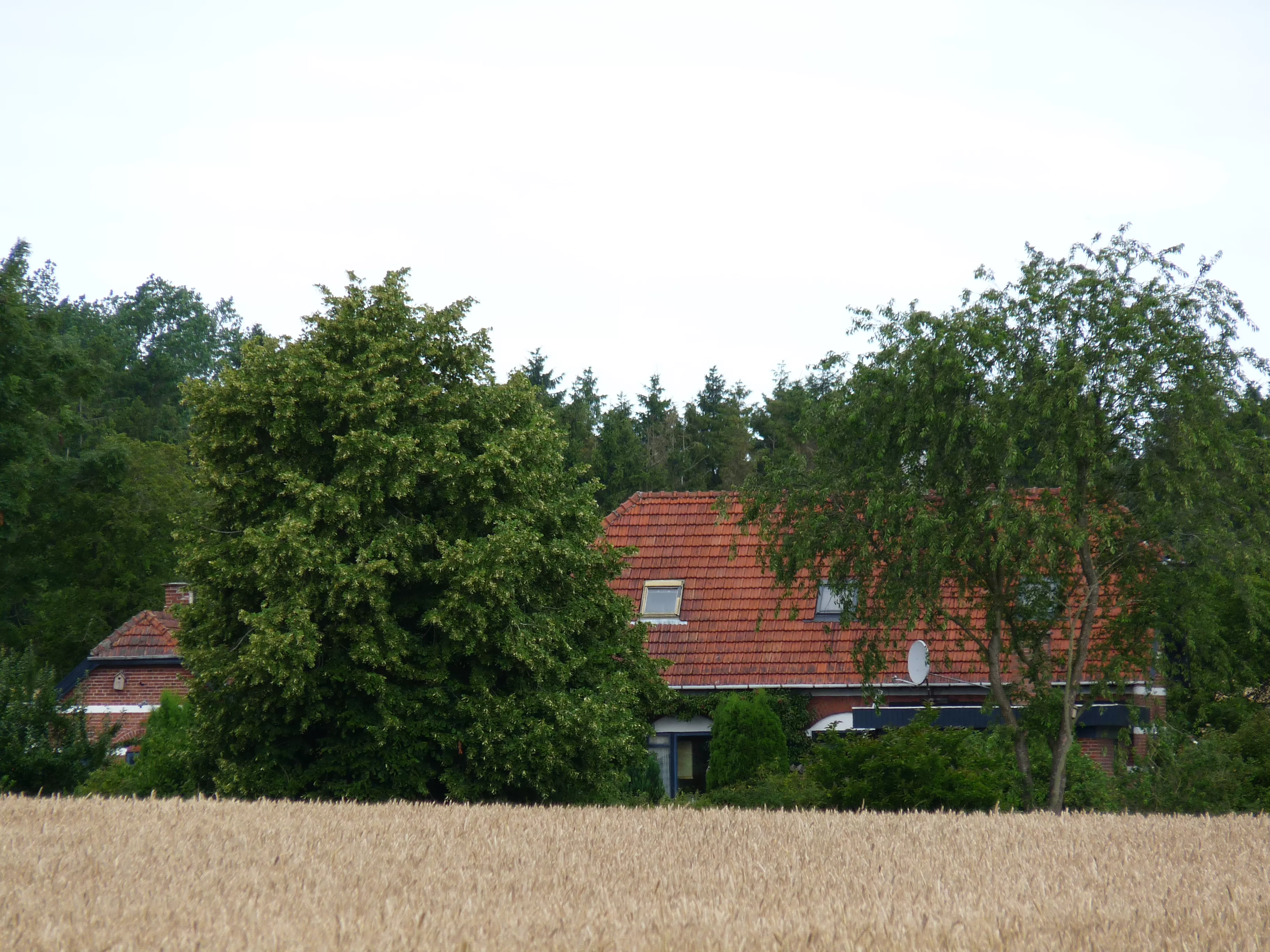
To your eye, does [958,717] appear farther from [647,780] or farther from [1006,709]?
[647,780]

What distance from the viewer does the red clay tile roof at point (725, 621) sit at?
26.1 meters

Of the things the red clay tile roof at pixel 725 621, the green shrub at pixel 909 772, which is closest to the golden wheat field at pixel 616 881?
the green shrub at pixel 909 772

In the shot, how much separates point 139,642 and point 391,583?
20323 mm

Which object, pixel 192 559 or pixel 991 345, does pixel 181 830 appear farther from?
pixel 991 345

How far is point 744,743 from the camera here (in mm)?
24141

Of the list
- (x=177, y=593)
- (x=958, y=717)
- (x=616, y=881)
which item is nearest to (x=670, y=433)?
(x=177, y=593)

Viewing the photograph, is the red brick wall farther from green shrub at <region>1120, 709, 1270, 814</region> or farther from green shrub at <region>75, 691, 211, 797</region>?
green shrub at <region>1120, 709, 1270, 814</region>

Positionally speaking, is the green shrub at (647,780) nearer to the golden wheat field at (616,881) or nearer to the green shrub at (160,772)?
the green shrub at (160,772)

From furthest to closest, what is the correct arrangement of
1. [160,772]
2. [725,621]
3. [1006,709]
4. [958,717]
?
[725,621]
[958,717]
[160,772]
[1006,709]

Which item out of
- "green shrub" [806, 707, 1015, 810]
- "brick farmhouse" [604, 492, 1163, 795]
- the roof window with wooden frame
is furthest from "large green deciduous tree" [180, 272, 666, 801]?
the roof window with wooden frame

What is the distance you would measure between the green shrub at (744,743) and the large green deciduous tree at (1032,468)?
12.9 ft

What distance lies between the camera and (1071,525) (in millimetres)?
18625

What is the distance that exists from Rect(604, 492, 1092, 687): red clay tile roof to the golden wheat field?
1369 centimetres

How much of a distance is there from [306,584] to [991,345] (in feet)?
34.9
